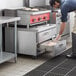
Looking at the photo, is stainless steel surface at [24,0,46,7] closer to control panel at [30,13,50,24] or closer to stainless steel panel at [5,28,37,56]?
control panel at [30,13,50,24]

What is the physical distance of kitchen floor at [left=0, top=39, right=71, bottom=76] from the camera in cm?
348

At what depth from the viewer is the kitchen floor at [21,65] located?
3479mm

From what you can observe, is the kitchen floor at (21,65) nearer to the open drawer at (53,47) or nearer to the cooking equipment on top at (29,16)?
the open drawer at (53,47)

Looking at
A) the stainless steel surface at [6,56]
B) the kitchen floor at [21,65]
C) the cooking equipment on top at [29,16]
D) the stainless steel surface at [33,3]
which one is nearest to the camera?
the kitchen floor at [21,65]

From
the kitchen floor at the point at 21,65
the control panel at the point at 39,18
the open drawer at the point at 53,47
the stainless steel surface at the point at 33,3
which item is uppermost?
the stainless steel surface at the point at 33,3

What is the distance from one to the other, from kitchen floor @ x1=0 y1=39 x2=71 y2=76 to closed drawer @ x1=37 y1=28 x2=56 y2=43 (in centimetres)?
37

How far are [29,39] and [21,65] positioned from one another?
53cm

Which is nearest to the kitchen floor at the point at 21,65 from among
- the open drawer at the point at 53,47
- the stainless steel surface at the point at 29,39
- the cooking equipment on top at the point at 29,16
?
the stainless steel surface at the point at 29,39

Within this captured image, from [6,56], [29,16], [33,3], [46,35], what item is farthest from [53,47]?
[33,3]

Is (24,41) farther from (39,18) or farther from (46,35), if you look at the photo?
(39,18)

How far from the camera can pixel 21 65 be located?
3828 mm

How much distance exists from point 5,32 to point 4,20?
0.75m

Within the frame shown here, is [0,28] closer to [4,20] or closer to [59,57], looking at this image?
[4,20]

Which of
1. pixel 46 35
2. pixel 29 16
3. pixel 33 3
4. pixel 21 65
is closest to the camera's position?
pixel 21 65
